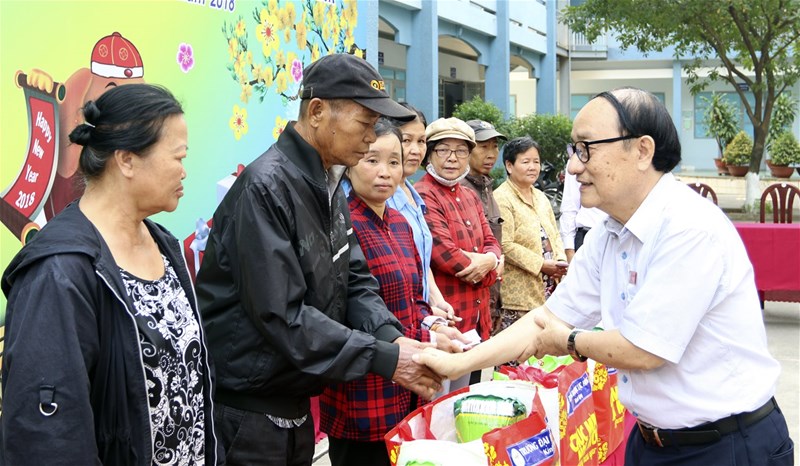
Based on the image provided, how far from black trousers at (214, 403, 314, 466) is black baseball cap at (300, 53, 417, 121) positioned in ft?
3.66

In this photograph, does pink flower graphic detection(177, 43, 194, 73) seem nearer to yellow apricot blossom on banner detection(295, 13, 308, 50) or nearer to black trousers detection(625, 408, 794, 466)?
yellow apricot blossom on banner detection(295, 13, 308, 50)

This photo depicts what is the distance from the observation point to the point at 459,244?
5.05 meters

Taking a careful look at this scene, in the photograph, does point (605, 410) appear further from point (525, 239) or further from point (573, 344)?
point (525, 239)

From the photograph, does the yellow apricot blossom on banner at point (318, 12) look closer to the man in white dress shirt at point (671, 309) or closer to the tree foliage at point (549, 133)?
the man in white dress shirt at point (671, 309)

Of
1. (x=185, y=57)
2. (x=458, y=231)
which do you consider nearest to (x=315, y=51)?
(x=185, y=57)

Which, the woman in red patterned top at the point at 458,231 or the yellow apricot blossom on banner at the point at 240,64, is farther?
the woman in red patterned top at the point at 458,231

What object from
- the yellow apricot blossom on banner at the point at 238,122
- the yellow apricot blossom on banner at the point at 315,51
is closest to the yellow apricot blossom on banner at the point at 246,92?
the yellow apricot blossom on banner at the point at 238,122

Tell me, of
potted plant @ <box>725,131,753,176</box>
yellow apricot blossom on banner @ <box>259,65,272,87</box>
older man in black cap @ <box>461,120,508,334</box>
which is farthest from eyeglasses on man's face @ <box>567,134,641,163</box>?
potted plant @ <box>725,131,753,176</box>

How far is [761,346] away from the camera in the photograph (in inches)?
100

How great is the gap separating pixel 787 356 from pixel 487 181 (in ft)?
12.5

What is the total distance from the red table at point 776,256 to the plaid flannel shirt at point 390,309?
5.82 meters

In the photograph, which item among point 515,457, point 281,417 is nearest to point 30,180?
point 281,417

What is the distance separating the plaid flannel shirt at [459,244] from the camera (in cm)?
484

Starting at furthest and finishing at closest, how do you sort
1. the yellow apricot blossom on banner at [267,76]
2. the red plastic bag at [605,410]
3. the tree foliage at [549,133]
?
the tree foliage at [549,133] < the yellow apricot blossom on banner at [267,76] < the red plastic bag at [605,410]
